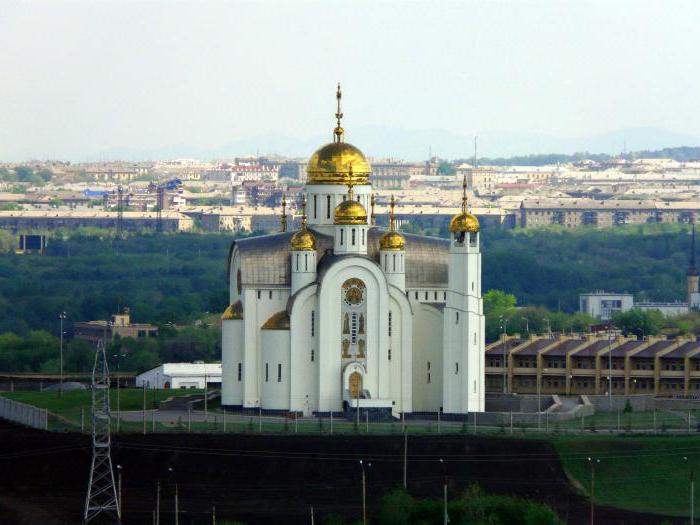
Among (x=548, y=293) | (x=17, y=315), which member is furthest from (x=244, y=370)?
(x=548, y=293)

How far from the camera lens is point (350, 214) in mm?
81000

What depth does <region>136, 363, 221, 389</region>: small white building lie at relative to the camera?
302 ft

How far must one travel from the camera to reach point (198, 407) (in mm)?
82312

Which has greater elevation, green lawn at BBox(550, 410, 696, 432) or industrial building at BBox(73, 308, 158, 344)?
industrial building at BBox(73, 308, 158, 344)

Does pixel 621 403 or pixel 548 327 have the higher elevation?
pixel 548 327

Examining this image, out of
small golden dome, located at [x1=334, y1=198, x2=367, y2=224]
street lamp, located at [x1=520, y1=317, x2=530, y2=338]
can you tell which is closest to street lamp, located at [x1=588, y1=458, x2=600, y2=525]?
small golden dome, located at [x1=334, y1=198, x2=367, y2=224]

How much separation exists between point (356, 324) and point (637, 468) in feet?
35.9

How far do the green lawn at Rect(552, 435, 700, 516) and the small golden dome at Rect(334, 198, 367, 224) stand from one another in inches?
372

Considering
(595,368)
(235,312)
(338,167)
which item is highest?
(338,167)

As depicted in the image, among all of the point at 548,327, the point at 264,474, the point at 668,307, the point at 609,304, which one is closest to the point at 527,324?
the point at 548,327

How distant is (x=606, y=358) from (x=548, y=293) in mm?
51731

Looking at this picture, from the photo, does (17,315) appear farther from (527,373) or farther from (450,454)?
(450,454)

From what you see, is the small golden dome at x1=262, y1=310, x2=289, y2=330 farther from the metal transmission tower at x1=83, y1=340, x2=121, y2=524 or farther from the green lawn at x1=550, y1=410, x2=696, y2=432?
the metal transmission tower at x1=83, y1=340, x2=121, y2=524

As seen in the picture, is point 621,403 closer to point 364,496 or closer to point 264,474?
point 264,474
